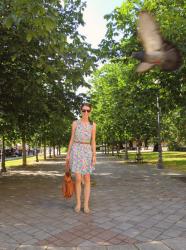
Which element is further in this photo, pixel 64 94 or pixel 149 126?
pixel 149 126

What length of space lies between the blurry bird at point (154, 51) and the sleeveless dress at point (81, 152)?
250cm

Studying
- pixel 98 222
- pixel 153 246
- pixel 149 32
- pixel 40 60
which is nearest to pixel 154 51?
pixel 149 32

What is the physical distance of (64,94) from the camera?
1375 cm

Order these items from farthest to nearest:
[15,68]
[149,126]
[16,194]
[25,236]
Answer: [149,126] → [15,68] → [16,194] → [25,236]

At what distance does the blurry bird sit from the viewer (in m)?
4.68

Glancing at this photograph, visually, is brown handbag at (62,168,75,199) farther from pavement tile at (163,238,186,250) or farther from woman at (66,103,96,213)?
pavement tile at (163,238,186,250)

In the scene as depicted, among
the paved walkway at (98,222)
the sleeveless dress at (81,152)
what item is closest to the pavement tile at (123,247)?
the paved walkway at (98,222)

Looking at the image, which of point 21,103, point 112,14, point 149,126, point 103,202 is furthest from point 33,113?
point 149,126

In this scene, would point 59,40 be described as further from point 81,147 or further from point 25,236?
point 25,236

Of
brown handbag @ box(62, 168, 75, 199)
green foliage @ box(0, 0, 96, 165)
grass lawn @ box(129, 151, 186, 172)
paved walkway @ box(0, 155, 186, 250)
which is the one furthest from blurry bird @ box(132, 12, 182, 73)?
grass lawn @ box(129, 151, 186, 172)

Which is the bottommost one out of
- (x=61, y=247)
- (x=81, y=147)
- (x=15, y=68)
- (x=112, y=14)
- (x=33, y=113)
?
(x=61, y=247)

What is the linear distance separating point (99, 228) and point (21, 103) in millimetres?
8225

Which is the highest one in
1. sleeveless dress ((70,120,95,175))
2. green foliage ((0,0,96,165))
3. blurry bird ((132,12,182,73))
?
green foliage ((0,0,96,165))

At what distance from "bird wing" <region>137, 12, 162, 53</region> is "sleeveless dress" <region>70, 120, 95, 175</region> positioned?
259cm
